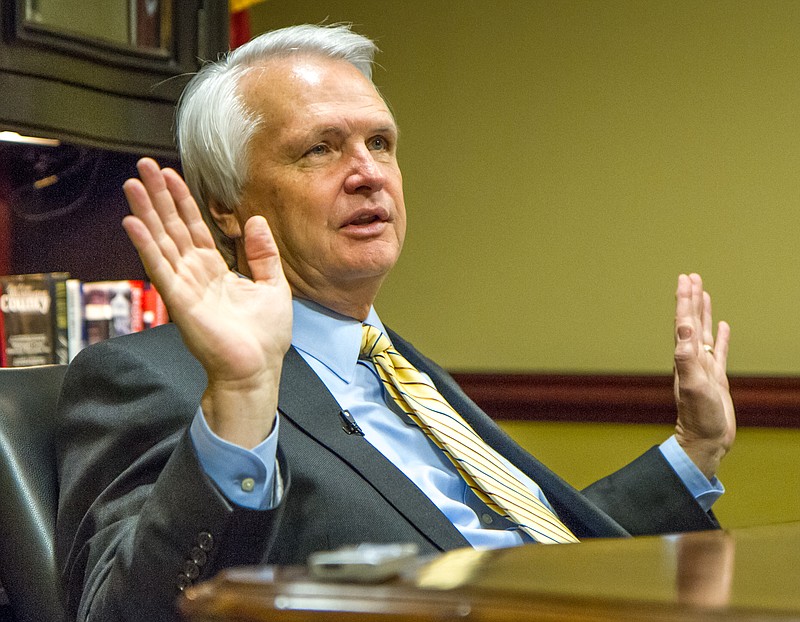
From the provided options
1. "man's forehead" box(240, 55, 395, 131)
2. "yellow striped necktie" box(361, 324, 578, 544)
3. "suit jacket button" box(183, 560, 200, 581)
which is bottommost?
"yellow striped necktie" box(361, 324, 578, 544)

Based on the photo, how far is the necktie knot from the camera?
1446 mm

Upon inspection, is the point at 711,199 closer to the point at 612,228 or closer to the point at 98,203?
the point at 612,228

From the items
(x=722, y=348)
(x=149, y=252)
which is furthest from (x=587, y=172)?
(x=149, y=252)

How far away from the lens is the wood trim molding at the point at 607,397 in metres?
2.55

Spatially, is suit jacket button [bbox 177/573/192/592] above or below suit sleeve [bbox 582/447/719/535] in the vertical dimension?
above

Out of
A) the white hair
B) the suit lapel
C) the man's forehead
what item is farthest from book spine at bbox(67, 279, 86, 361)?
the suit lapel

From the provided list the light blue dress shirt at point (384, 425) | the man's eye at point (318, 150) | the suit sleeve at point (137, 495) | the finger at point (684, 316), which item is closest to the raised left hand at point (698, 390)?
the finger at point (684, 316)

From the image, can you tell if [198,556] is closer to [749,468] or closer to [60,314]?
[60,314]

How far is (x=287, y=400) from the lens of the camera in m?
1.24

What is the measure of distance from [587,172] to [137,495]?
1.96 metres

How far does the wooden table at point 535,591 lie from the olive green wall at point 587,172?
215cm

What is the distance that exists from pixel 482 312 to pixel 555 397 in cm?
33

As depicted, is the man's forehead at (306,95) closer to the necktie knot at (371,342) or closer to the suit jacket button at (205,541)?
the necktie knot at (371,342)

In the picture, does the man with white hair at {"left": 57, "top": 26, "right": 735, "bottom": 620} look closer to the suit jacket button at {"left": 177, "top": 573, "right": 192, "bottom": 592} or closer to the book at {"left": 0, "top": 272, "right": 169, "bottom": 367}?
the suit jacket button at {"left": 177, "top": 573, "right": 192, "bottom": 592}
